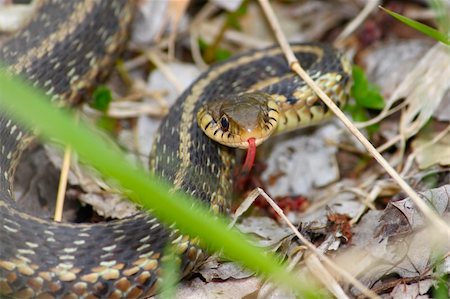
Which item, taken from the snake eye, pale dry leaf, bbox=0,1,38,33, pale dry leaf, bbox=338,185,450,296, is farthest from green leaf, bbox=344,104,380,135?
pale dry leaf, bbox=0,1,38,33

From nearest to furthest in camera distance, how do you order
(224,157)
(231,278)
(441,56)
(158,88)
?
(231,278), (224,157), (441,56), (158,88)

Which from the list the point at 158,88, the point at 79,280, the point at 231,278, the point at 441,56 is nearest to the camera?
the point at 79,280

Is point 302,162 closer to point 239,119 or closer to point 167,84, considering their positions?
point 239,119

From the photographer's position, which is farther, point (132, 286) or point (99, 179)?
point (99, 179)

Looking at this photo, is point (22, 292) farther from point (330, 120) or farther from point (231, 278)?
point (330, 120)

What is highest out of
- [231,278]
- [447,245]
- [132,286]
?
[132,286]

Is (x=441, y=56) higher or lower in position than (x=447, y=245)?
higher

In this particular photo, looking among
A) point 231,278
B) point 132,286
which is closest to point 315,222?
point 231,278

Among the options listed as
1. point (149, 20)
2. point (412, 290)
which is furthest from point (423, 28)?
point (149, 20)
